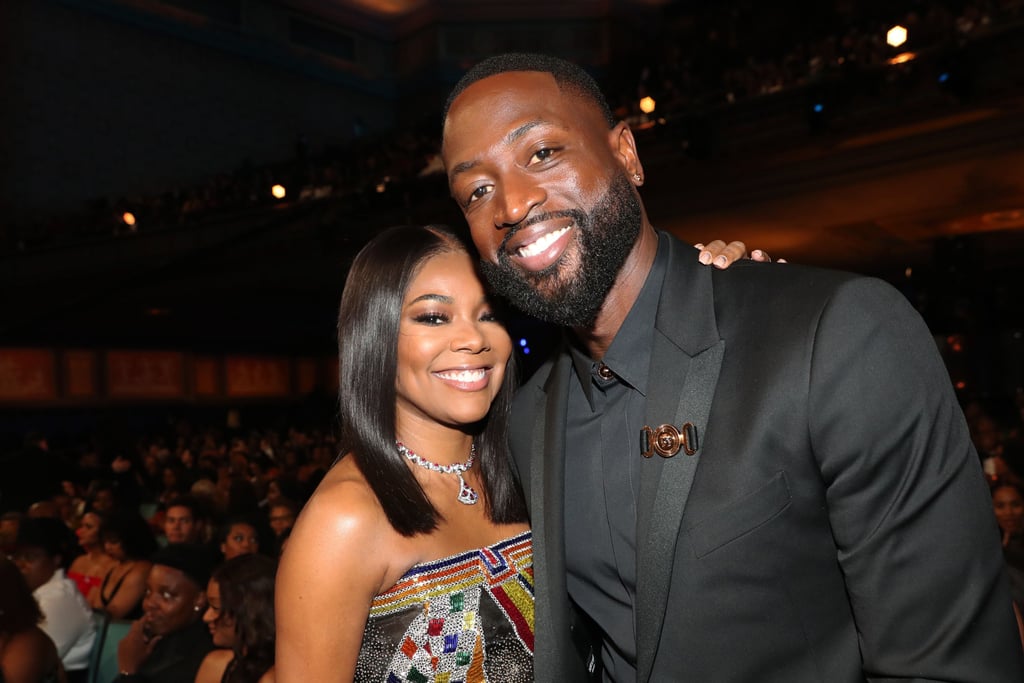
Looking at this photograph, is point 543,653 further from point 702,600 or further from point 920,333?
point 920,333

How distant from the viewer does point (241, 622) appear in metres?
3.44

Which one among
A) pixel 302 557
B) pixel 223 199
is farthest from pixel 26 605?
pixel 223 199

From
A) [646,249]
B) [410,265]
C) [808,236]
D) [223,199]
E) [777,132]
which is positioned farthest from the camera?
[223,199]

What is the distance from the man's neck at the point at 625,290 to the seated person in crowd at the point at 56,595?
12.8ft

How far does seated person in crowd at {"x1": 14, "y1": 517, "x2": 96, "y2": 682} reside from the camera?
15.0 feet

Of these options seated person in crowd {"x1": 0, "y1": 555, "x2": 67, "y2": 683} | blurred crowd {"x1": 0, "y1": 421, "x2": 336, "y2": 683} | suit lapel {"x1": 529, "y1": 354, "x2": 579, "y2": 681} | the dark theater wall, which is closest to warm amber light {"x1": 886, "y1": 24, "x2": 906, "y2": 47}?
blurred crowd {"x1": 0, "y1": 421, "x2": 336, "y2": 683}

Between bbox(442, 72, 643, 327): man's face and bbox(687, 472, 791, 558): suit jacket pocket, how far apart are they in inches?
19.2

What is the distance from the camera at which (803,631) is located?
53.9 inches

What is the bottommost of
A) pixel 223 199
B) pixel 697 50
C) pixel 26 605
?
pixel 26 605

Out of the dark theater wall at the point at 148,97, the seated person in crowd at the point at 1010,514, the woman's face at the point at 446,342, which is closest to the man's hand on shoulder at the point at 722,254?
the woman's face at the point at 446,342

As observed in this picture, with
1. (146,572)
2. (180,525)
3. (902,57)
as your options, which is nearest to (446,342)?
(146,572)

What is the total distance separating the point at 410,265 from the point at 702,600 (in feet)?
3.82

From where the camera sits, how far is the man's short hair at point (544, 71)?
5.78ft

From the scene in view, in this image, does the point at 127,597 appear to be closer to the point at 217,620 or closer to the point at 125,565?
the point at 125,565
